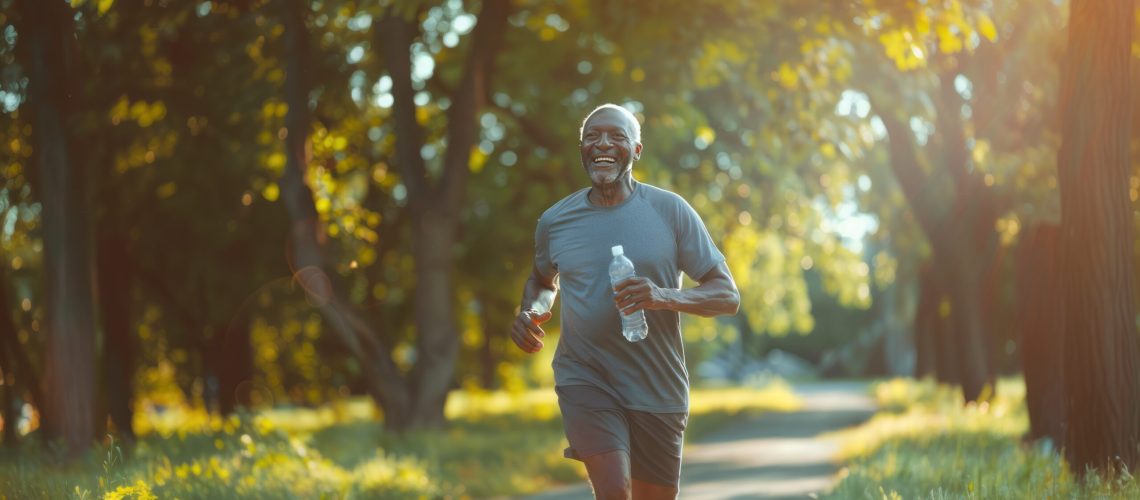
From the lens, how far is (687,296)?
555 centimetres

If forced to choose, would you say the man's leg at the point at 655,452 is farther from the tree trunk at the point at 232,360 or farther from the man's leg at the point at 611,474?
the tree trunk at the point at 232,360

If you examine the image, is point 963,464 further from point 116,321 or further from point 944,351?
point 944,351

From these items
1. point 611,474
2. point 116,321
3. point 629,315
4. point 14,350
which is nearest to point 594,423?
point 611,474

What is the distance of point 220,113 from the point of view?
1697 cm

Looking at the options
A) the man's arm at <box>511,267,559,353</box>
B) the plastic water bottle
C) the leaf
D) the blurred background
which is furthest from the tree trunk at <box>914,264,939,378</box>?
the plastic water bottle

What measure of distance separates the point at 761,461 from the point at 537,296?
40.6 ft

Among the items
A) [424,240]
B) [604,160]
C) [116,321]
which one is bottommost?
[116,321]

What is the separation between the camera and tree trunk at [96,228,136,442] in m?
21.3

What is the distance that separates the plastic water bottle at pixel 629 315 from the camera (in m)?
5.54

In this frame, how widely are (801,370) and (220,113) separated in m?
73.9

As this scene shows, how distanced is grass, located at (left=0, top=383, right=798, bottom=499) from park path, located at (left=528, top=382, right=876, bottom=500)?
35.5 inches

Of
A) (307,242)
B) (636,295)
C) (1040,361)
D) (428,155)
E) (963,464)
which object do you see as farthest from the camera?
(428,155)

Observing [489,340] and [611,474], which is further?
[489,340]

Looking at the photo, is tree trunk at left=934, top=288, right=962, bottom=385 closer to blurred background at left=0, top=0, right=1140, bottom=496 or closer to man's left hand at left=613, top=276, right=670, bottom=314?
blurred background at left=0, top=0, right=1140, bottom=496
